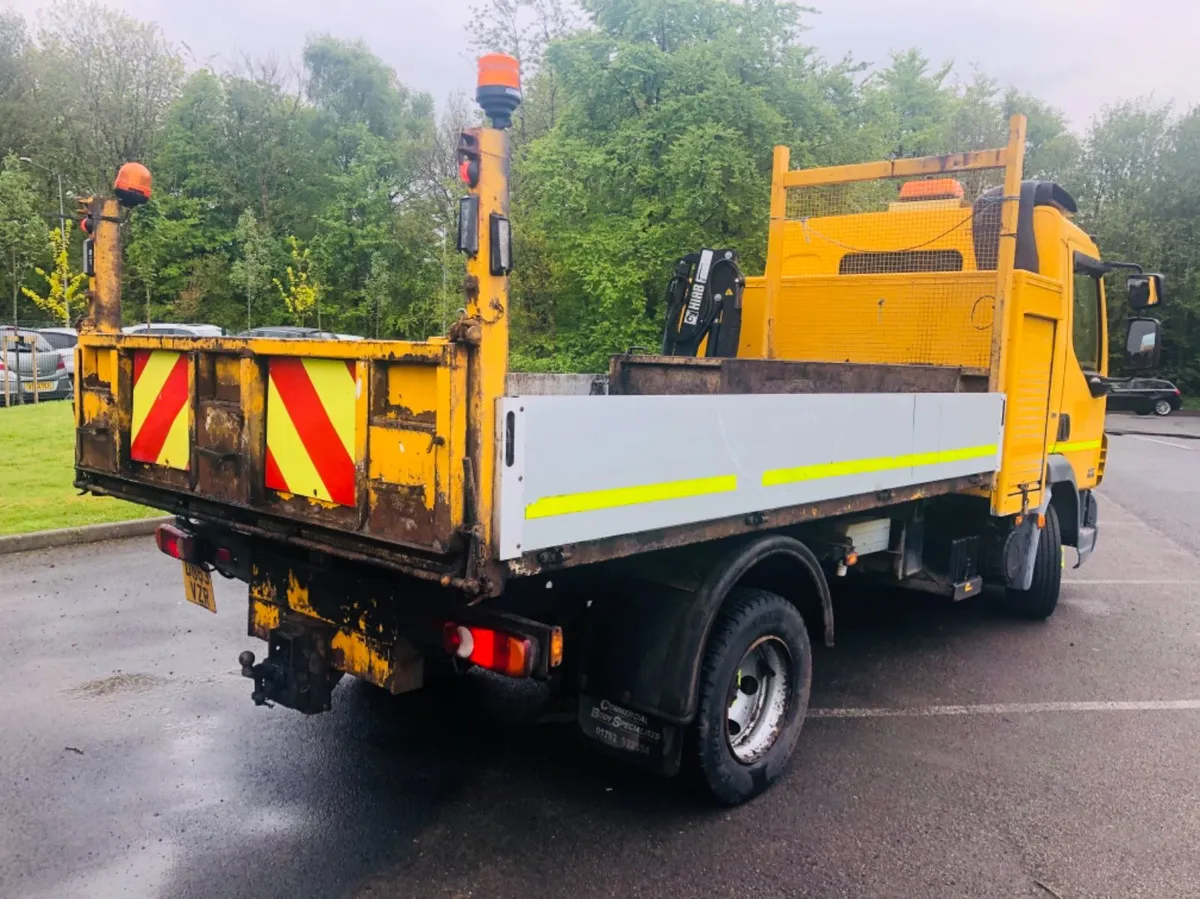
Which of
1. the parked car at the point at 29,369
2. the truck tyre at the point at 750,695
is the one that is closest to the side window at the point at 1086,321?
the truck tyre at the point at 750,695

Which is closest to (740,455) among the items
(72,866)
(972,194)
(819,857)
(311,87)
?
(819,857)

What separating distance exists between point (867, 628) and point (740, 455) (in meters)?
3.57

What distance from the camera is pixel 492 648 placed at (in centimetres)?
309

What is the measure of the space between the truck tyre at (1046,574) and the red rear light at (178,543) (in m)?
5.32

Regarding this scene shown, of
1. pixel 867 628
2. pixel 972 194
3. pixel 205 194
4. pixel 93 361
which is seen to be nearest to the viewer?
pixel 93 361

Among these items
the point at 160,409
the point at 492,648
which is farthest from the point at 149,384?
the point at 492,648

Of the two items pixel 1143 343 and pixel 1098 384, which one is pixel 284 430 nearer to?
pixel 1098 384

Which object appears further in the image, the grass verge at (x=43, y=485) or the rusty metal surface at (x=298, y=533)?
the grass verge at (x=43, y=485)

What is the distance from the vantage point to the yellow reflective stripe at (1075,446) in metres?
6.20

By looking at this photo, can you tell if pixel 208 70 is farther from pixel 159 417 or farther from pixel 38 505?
pixel 159 417

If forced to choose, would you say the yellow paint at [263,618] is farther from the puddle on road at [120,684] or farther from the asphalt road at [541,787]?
the puddle on road at [120,684]

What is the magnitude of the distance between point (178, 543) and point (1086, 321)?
615 cm

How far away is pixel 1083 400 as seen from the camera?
21.7 feet

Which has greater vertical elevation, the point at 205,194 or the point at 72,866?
the point at 205,194
